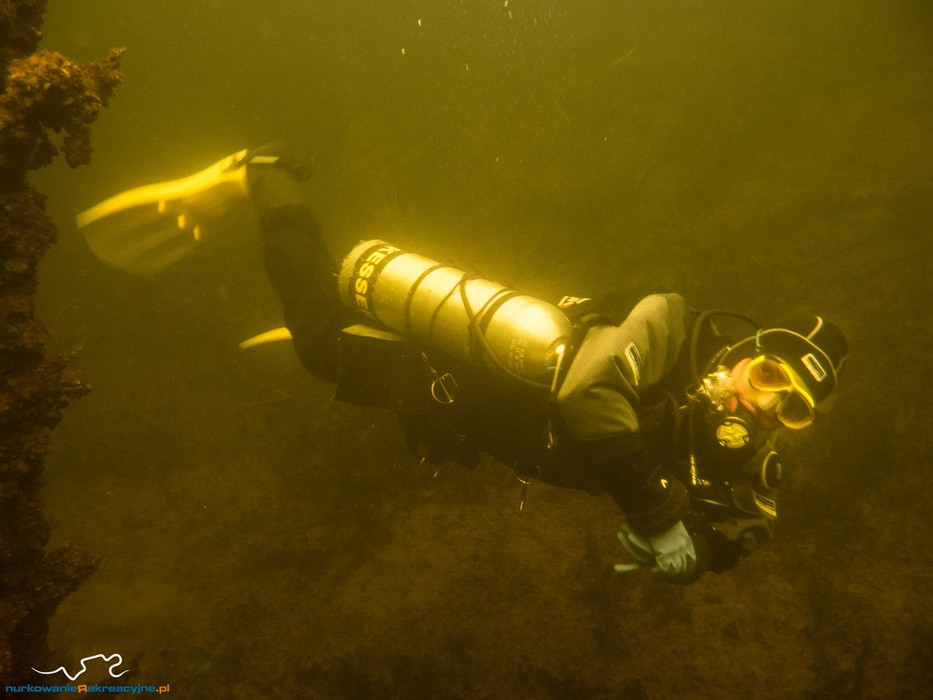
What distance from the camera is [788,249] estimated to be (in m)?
4.46

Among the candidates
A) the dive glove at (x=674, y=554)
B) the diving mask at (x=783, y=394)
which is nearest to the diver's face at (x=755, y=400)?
the diving mask at (x=783, y=394)

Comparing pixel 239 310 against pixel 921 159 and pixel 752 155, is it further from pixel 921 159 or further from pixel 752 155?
pixel 921 159

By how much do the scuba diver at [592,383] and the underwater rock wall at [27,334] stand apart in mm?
1394

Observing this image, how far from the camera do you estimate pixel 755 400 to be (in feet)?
7.46

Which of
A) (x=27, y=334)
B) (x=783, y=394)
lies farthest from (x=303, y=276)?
(x=783, y=394)

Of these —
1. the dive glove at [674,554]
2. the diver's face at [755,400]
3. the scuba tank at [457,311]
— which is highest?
the scuba tank at [457,311]

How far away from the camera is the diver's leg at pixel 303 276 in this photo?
3.18 m

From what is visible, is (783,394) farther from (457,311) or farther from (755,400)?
(457,311)

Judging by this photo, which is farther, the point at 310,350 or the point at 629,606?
the point at 310,350

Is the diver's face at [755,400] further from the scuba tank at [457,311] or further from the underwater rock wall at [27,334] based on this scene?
the underwater rock wall at [27,334]

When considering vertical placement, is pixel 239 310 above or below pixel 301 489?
above

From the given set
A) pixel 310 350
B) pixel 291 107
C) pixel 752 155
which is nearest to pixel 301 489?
pixel 310 350

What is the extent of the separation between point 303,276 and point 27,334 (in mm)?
1564

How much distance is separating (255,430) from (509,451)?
9.75 ft
